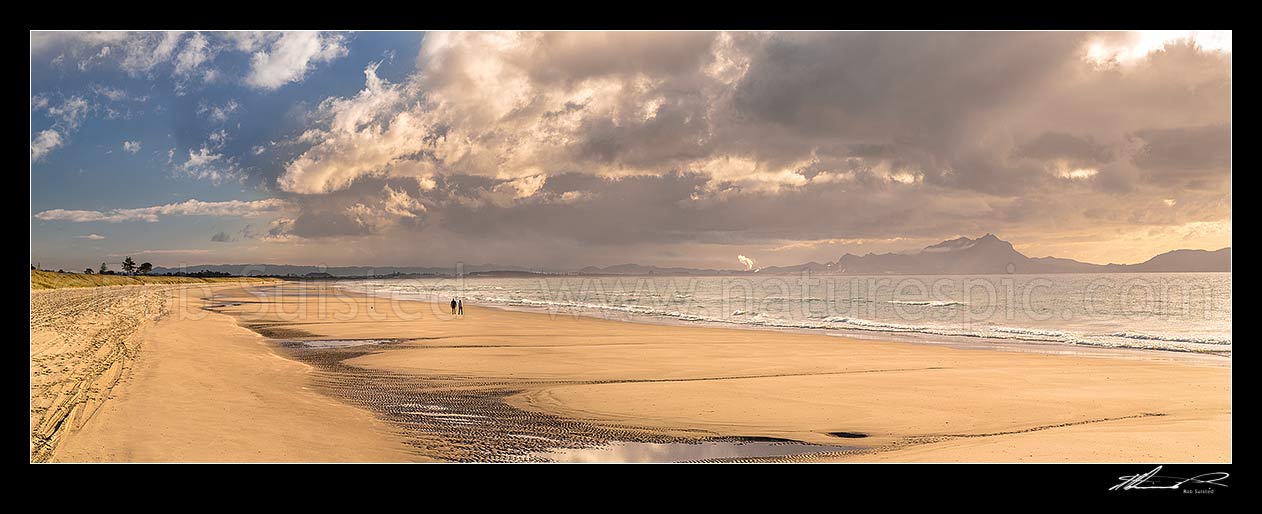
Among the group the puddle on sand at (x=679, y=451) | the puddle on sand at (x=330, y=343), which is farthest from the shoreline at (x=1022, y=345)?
the puddle on sand at (x=330, y=343)

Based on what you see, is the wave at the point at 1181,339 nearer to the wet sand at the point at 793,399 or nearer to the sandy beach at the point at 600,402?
the sandy beach at the point at 600,402

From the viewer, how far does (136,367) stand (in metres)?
14.2

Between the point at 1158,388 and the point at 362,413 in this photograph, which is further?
the point at 1158,388

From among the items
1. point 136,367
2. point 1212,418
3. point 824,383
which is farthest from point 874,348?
point 136,367

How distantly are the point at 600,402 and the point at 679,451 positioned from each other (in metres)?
3.46

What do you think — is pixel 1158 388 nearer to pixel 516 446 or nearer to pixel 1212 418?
pixel 1212 418

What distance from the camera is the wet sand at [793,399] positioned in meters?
9.31
